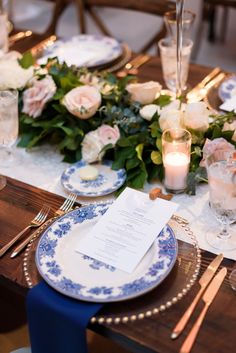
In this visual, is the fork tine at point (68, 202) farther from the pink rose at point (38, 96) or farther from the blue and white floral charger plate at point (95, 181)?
the pink rose at point (38, 96)

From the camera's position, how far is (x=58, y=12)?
228 centimetres

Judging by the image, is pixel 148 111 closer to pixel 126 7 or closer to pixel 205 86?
pixel 205 86

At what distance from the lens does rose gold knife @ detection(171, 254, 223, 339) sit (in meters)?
0.83

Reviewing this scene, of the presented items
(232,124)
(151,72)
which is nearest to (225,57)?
(151,72)

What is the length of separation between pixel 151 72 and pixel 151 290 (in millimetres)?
983

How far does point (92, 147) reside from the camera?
4.17ft

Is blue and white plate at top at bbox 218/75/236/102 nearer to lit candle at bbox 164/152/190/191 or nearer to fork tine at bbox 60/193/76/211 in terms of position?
lit candle at bbox 164/152/190/191

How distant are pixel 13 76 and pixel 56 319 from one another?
76cm

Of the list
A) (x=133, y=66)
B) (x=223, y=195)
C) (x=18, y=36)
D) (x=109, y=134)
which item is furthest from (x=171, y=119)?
(x=18, y=36)

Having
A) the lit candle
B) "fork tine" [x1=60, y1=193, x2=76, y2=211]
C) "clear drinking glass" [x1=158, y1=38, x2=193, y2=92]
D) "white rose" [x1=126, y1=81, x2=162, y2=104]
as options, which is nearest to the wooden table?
"fork tine" [x1=60, y1=193, x2=76, y2=211]

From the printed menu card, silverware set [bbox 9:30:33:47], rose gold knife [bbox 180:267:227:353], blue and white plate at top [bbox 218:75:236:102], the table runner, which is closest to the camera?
rose gold knife [bbox 180:267:227:353]

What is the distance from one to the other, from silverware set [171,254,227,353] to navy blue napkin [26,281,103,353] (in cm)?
14

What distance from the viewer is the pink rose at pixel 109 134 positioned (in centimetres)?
127

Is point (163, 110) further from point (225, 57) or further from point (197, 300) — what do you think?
point (225, 57)
